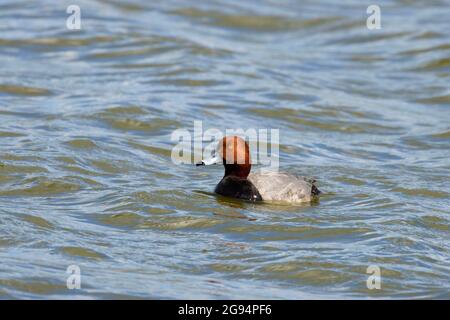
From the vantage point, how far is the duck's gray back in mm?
10258

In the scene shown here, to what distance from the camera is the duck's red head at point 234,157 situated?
34.1 ft

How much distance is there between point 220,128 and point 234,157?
10.8 ft

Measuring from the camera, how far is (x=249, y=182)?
10445 mm

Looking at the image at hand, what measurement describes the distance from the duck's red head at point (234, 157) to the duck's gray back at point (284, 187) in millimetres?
175

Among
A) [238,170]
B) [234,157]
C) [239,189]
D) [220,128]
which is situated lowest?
[239,189]
